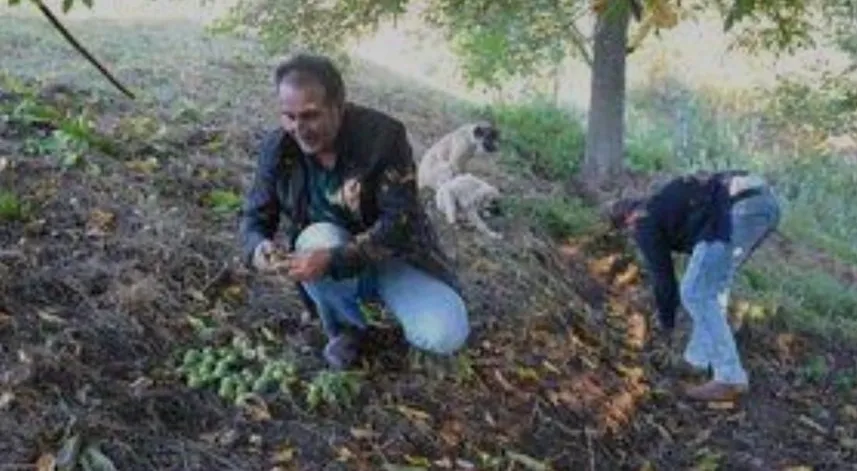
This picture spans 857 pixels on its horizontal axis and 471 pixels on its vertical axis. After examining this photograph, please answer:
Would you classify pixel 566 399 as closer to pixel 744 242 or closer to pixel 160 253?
pixel 744 242

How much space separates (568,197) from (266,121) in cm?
→ 248

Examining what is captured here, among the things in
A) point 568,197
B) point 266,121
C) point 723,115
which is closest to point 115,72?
point 266,121

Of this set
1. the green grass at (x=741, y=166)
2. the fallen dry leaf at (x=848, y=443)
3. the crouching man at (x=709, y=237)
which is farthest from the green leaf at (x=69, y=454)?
the green grass at (x=741, y=166)

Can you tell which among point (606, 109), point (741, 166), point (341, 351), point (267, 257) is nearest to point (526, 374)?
point (341, 351)

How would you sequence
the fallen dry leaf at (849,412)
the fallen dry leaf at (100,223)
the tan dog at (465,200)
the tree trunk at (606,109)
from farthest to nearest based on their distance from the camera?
1. the tree trunk at (606,109)
2. the tan dog at (465,200)
3. the fallen dry leaf at (849,412)
4. the fallen dry leaf at (100,223)

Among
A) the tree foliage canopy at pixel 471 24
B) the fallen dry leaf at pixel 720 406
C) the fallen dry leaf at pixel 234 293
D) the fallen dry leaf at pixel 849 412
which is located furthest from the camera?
the tree foliage canopy at pixel 471 24

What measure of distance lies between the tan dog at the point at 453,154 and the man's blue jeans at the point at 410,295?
338cm

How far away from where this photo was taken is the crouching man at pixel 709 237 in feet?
20.6

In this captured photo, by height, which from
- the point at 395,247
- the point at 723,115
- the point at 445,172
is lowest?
the point at 723,115

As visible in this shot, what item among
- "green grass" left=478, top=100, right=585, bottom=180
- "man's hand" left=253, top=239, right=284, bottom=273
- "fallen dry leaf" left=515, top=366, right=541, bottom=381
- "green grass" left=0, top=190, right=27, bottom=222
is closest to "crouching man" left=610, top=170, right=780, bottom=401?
"fallen dry leaf" left=515, top=366, right=541, bottom=381

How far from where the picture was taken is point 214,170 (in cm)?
700

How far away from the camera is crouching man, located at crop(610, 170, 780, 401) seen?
247 inches

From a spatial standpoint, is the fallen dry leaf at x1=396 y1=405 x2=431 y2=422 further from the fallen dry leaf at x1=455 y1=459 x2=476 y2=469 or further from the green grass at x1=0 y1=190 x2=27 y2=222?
the green grass at x1=0 y1=190 x2=27 y2=222

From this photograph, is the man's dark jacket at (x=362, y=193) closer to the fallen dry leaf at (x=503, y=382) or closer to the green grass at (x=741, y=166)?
the fallen dry leaf at (x=503, y=382)
